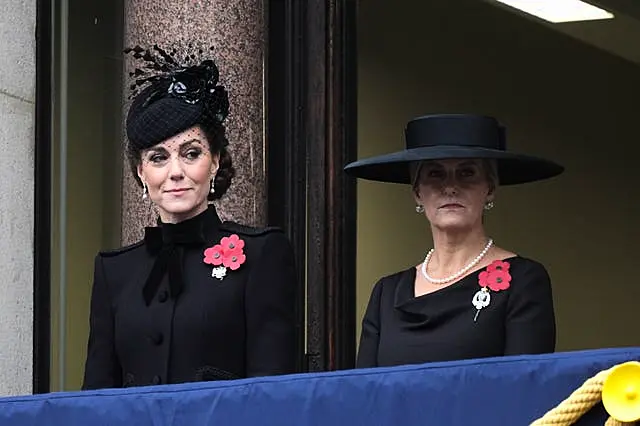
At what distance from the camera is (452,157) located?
4.85 metres

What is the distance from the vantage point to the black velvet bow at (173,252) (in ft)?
16.1

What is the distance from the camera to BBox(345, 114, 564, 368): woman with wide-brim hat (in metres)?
4.66

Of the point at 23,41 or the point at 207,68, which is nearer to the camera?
the point at 207,68

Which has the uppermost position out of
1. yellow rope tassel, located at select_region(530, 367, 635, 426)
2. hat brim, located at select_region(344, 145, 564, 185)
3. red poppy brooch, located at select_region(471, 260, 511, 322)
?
hat brim, located at select_region(344, 145, 564, 185)

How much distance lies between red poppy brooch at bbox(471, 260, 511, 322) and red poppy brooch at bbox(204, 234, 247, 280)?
0.62 m

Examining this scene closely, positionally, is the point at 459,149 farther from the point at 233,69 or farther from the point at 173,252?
the point at 233,69

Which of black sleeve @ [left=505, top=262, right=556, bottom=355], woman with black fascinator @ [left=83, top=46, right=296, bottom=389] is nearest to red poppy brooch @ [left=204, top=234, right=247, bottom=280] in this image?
woman with black fascinator @ [left=83, top=46, right=296, bottom=389]

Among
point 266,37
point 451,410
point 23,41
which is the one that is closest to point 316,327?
point 266,37

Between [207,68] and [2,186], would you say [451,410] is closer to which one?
[207,68]

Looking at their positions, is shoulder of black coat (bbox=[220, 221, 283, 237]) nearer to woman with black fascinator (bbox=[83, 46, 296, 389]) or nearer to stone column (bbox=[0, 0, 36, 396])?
woman with black fascinator (bbox=[83, 46, 296, 389])

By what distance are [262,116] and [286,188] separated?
0.31 m

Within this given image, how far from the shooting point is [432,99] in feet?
26.4

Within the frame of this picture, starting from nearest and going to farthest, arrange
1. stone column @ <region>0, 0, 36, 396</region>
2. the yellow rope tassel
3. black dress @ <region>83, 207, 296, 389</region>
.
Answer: the yellow rope tassel
black dress @ <region>83, 207, 296, 389</region>
stone column @ <region>0, 0, 36, 396</region>

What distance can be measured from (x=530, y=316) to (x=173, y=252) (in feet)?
3.26
